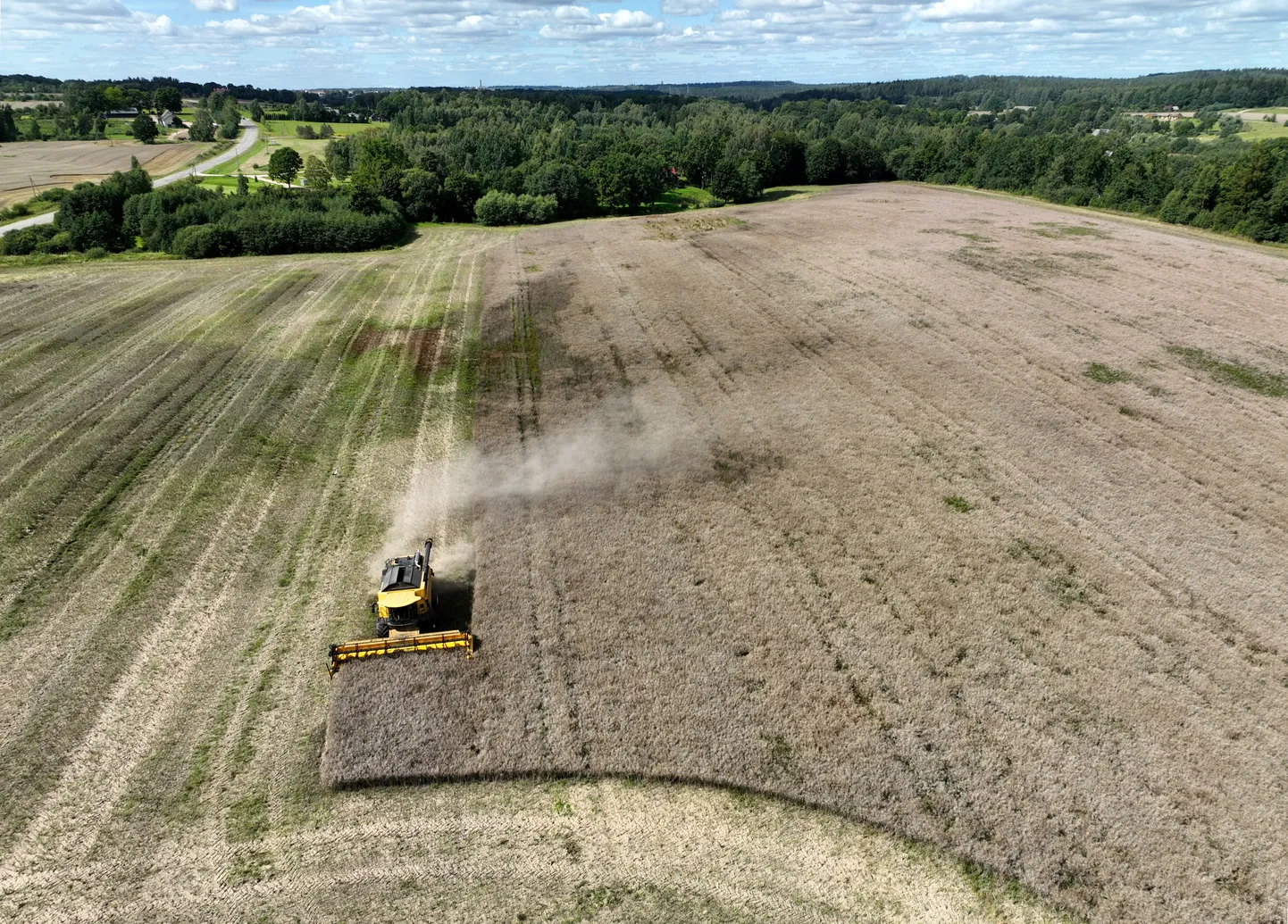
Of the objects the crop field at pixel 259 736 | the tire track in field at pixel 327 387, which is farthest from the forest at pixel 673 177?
the crop field at pixel 259 736

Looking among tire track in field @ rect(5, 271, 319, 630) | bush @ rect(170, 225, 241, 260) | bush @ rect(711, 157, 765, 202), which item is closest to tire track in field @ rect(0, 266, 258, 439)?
tire track in field @ rect(5, 271, 319, 630)

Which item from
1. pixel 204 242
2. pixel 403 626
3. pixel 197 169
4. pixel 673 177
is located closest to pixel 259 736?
pixel 403 626

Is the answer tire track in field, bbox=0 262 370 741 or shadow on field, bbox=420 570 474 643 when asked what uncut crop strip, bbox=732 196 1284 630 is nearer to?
shadow on field, bbox=420 570 474 643

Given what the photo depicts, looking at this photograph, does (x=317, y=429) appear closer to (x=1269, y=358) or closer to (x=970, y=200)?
(x=1269, y=358)

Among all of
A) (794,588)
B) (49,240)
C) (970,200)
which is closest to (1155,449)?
(794,588)

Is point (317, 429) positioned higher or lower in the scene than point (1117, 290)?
lower

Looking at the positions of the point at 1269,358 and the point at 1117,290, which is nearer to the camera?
the point at 1269,358

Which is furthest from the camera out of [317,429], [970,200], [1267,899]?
[970,200]
